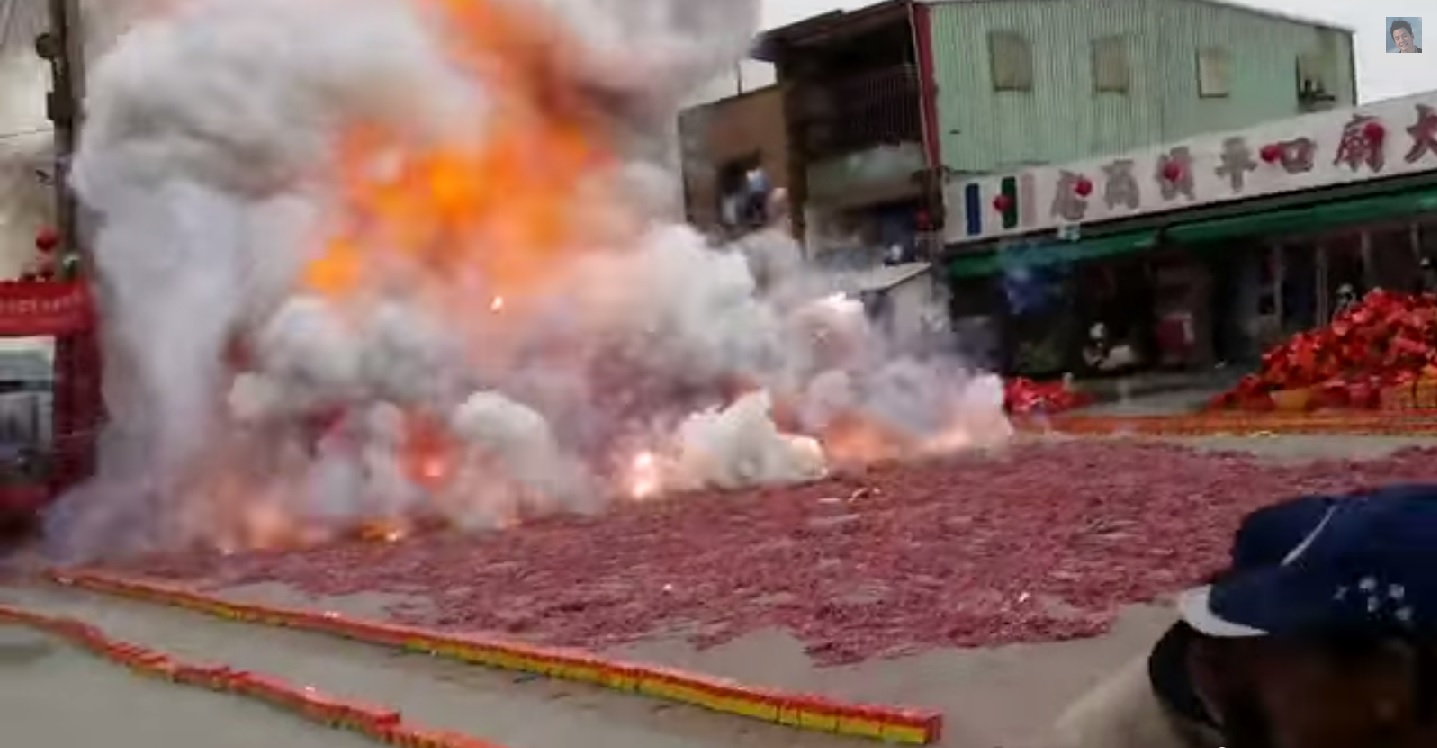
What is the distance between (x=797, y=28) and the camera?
105 feet

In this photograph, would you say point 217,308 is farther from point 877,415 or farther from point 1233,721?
point 1233,721

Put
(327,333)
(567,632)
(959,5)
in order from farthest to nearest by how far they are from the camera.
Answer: (959,5) → (327,333) → (567,632)

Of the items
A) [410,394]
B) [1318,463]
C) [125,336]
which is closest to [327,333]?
[410,394]

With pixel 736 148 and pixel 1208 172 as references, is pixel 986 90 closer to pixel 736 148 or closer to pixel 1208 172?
pixel 736 148

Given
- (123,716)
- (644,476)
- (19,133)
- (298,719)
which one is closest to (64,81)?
(19,133)

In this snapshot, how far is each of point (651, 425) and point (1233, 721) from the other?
15296 millimetres

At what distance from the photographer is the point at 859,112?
31359 mm

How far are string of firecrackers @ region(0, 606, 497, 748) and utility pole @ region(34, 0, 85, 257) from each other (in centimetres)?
1085

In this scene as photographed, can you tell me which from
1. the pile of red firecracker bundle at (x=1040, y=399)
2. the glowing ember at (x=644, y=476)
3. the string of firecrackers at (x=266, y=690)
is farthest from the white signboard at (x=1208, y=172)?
the string of firecrackers at (x=266, y=690)

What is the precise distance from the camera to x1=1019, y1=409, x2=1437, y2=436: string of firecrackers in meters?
18.4

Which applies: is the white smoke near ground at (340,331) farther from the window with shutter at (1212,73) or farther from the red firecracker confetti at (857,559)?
the window with shutter at (1212,73)

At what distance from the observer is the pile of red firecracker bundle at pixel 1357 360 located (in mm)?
20672

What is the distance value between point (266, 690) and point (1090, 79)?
25.1 m

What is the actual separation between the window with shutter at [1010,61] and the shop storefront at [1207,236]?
232cm
